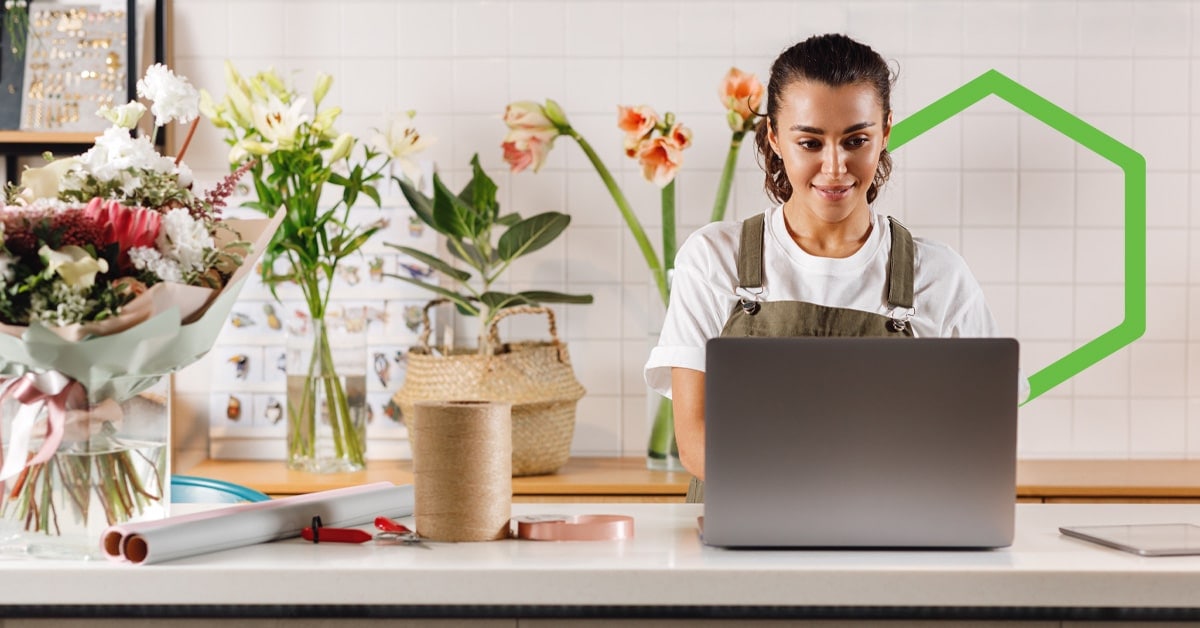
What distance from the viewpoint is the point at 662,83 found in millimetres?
3285

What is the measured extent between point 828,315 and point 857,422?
2.60 ft

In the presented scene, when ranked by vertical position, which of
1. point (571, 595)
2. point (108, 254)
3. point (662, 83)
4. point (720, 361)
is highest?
point (662, 83)

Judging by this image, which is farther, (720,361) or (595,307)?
(595,307)

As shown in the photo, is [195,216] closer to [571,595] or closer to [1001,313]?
[571,595]

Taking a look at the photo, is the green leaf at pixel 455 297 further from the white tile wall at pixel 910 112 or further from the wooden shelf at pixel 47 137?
the wooden shelf at pixel 47 137

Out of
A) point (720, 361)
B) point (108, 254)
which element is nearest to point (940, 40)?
point (720, 361)

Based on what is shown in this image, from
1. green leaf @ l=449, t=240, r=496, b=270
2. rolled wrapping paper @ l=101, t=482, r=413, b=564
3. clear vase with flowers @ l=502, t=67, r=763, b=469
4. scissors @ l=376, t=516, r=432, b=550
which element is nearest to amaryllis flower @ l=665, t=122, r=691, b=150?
clear vase with flowers @ l=502, t=67, r=763, b=469

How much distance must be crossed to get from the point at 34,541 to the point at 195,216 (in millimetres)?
400

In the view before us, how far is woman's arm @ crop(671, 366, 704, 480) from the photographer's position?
2.02 meters

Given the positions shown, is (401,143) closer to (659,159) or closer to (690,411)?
(659,159)

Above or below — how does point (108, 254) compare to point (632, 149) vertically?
below

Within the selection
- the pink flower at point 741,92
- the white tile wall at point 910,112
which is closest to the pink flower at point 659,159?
the pink flower at point 741,92

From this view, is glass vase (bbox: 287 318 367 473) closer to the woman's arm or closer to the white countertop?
the woman's arm

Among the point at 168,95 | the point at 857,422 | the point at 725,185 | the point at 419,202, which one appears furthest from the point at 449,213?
the point at 857,422
